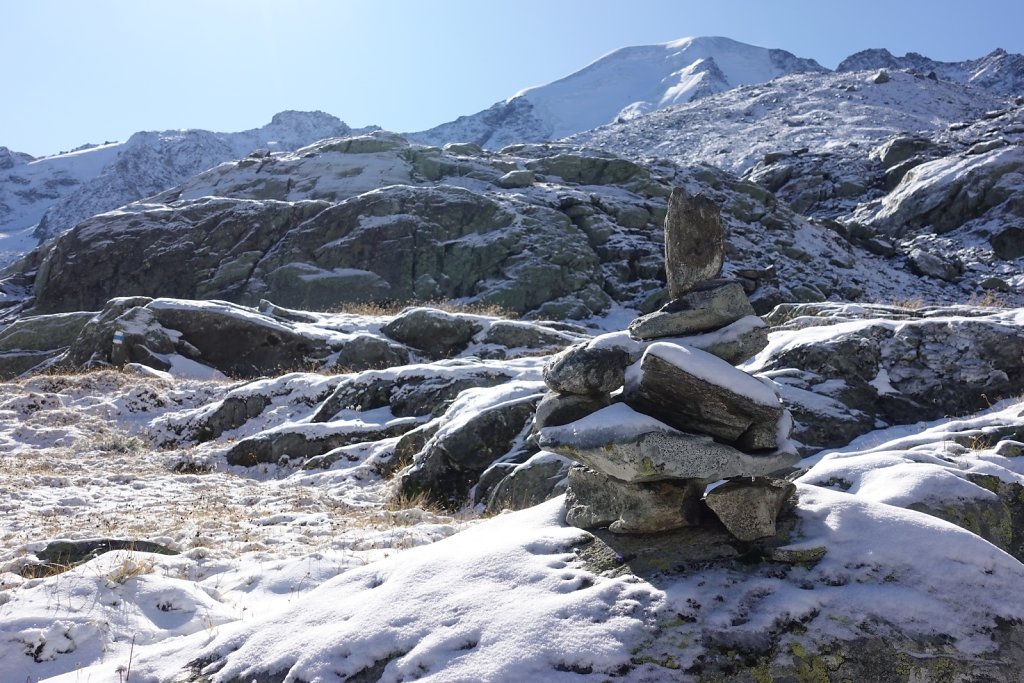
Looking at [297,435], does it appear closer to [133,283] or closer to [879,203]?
[133,283]

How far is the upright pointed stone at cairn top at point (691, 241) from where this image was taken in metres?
5.64

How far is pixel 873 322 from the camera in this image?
10523mm

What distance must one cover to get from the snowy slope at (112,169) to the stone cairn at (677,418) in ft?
514

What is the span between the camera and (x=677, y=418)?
16.1 ft

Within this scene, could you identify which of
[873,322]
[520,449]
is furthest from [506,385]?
[873,322]

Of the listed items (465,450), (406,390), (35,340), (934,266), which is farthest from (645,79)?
(465,450)

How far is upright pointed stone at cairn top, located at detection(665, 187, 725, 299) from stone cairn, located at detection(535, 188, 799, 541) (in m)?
0.01

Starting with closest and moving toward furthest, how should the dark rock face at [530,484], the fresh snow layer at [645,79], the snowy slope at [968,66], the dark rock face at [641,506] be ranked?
the dark rock face at [641,506] → the dark rock face at [530,484] → the snowy slope at [968,66] → the fresh snow layer at [645,79]

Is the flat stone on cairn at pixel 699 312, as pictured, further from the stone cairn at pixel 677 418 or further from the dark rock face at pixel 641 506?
the dark rock face at pixel 641 506

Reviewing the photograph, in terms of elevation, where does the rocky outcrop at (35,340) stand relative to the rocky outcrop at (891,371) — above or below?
above

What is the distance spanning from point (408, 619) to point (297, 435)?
9.29m

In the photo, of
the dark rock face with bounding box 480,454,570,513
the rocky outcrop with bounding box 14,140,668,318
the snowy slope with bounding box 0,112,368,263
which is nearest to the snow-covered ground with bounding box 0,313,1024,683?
the dark rock face with bounding box 480,454,570,513

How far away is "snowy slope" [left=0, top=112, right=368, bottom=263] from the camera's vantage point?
145 m

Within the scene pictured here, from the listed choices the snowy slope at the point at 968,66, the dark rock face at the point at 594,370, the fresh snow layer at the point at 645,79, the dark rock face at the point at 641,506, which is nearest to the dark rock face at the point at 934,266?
the dark rock face at the point at 594,370
